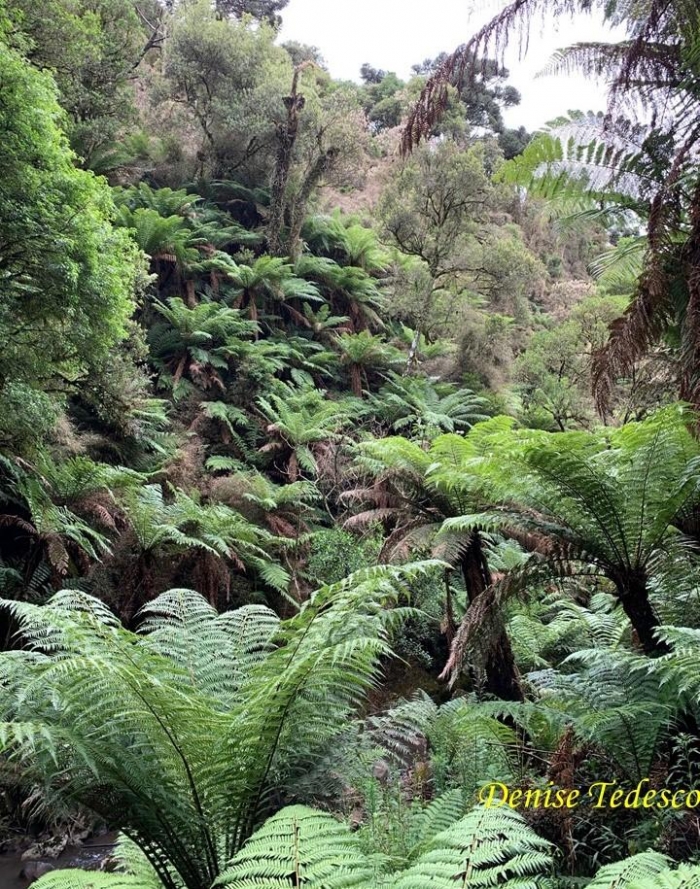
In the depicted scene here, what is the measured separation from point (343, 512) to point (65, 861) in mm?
5472

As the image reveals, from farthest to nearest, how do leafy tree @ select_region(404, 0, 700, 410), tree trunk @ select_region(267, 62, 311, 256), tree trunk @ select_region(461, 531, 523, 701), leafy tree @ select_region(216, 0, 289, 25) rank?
1. leafy tree @ select_region(216, 0, 289, 25)
2. tree trunk @ select_region(267, 62, 311, 256)
3. tree trunk @ select_region(461, 531, 523, 701)
4. leafy tree @ select_region(404, 0, 700, 410)

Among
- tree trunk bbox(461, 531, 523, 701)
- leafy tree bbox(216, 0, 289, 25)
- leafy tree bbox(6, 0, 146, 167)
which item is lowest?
tree trunk bbox(461, 531, 523, 701)

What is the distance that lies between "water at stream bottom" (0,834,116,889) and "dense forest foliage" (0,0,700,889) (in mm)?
149

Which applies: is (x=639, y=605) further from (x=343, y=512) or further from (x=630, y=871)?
Answer: (x=343, y=512)

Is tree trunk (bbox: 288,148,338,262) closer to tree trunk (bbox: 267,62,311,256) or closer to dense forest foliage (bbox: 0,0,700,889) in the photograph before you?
dense forest foliage (bbox: 0,0,700,889)

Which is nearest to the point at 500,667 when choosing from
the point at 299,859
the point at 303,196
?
the point at 299,859

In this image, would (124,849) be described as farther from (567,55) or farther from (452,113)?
(452,113)

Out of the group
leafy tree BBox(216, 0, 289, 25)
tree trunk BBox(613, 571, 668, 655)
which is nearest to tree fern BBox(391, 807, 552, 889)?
tree trunk BBox(613, 571, 668, 655)

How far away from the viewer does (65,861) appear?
12.7ft

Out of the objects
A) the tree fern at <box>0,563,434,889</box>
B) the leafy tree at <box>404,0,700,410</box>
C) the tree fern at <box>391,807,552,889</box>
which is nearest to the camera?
the tree fern at <box>391,807,552,889</box>

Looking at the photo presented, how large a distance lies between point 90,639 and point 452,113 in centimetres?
1704

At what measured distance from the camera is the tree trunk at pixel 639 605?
2.90 metres

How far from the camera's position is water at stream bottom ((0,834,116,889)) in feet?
12.1

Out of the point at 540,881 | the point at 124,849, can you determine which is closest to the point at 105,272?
the point at 124,849
